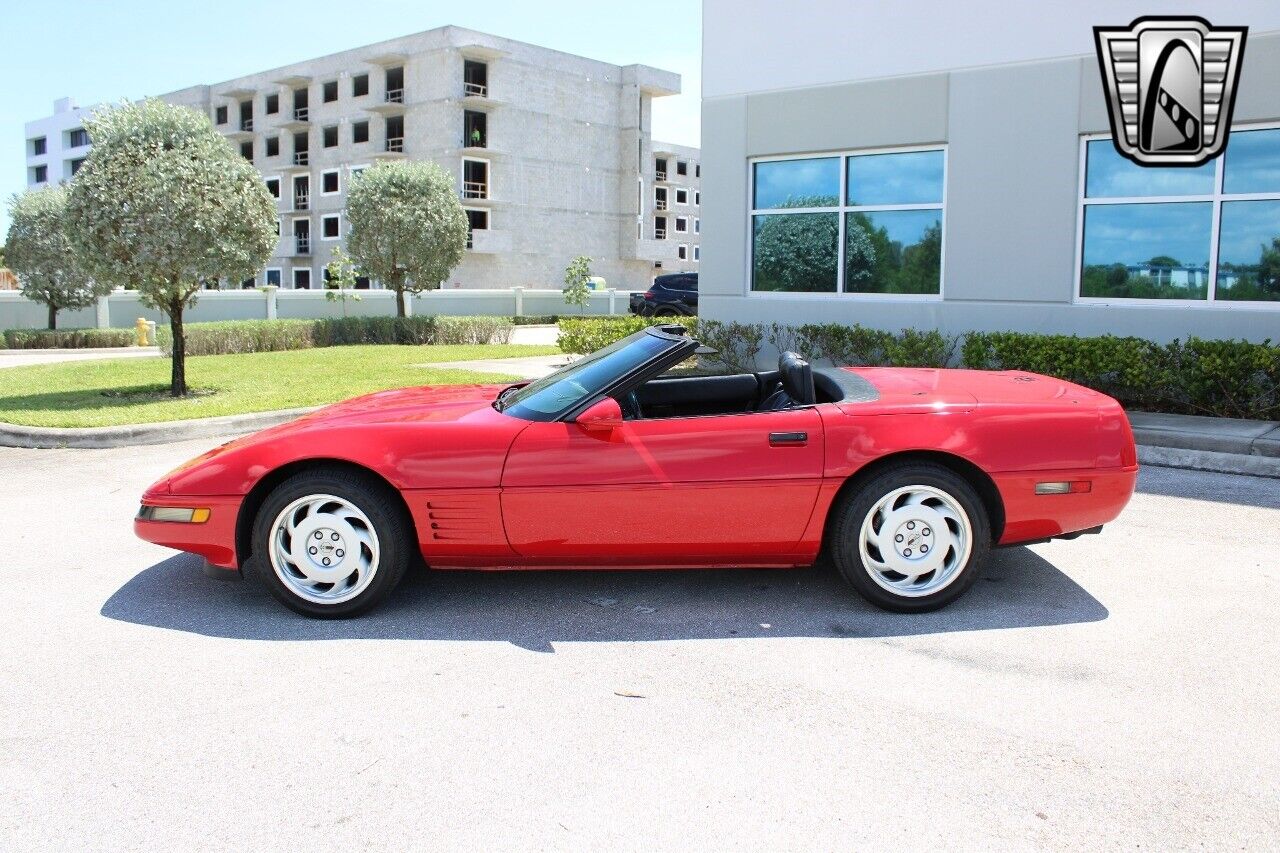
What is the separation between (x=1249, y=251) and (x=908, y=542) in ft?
25.9

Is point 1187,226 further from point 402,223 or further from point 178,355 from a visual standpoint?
point 402,223

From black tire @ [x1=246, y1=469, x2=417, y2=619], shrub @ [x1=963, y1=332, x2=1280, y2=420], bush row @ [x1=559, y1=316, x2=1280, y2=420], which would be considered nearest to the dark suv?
bush row @ [x1=559, y1=316, x2=1280, y2=420]

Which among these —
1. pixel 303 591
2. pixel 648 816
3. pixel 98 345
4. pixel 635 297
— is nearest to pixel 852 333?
pixel 303 591

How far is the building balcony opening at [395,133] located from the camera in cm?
5900

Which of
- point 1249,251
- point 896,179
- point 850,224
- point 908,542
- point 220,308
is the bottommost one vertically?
point 908,542

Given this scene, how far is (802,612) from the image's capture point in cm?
480

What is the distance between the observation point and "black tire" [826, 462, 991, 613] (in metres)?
4.63

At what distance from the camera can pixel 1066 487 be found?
15.5 feet

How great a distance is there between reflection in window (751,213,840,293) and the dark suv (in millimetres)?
22066

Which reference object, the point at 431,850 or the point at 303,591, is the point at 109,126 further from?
the point at 431,850

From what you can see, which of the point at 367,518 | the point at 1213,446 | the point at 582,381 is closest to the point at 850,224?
the point at 1213,446

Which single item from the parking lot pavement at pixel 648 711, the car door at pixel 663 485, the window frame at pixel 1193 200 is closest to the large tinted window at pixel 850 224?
the window frame at pixel 1193 200

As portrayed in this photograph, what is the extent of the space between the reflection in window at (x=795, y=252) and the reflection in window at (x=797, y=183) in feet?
0.57

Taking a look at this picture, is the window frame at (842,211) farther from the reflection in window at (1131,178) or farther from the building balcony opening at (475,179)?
the building balcony opening at (475,179)
